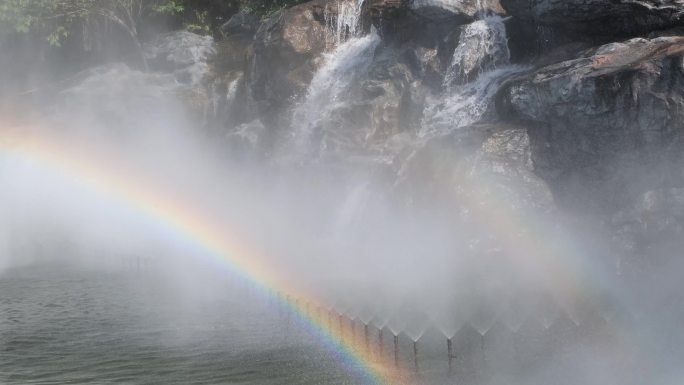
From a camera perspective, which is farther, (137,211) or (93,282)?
(137,211)

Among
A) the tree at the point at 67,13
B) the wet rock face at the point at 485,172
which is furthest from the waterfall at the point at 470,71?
the tree at the point at 67,13

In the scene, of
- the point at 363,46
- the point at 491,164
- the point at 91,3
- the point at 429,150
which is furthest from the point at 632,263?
the point at 91,3

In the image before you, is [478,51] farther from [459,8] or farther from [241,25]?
[241,25]

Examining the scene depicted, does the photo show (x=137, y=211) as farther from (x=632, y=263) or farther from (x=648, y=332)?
(x=648, y=332)

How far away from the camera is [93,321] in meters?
21.2

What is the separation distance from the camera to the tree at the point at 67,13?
5259 centimetres

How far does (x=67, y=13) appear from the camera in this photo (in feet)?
174

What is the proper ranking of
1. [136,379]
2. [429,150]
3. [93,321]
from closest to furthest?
[136,379] < [93,321] < [429,150]

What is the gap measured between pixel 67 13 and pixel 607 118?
41074mm

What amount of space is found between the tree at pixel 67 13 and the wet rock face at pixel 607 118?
33272mm

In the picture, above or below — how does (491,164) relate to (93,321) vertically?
above

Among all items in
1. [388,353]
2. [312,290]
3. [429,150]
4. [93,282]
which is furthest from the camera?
[93,282]

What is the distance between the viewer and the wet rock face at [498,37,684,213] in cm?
2441

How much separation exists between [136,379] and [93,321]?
290 inches
